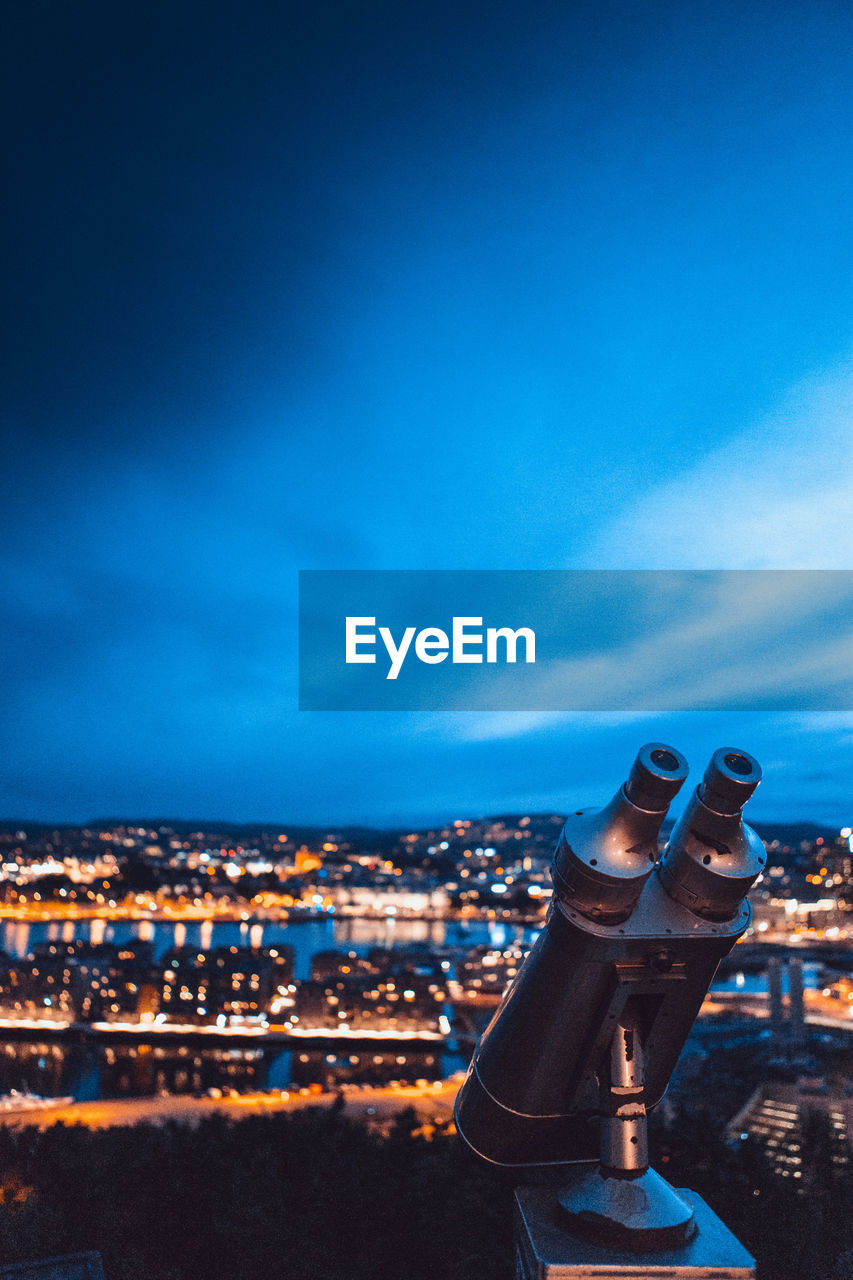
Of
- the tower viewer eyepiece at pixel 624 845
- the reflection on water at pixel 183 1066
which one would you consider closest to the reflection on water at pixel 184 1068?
the reflection on water at pixel 183 1066

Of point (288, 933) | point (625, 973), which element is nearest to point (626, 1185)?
point (625, 973)

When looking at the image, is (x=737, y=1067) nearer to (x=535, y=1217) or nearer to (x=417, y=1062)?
(x=417, y=1062)

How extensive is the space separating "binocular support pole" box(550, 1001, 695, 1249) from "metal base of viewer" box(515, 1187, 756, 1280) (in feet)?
0.05

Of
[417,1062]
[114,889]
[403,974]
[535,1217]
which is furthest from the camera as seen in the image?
[114,889]

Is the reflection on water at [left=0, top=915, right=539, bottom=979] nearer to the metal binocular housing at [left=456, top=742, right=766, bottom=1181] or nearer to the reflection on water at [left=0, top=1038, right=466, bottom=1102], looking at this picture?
the reflection on water at [left=0, top=1038, right=466, bottom=1102]

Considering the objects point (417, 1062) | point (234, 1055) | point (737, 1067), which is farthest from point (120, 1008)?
point (737, 1067)

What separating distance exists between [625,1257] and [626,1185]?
8cm

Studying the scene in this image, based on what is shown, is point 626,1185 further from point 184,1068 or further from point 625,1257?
point 184,1068

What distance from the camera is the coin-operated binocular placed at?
99 centimetres

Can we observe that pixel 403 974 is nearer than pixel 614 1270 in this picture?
No

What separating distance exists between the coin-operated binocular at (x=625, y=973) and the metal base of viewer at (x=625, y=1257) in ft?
0.06

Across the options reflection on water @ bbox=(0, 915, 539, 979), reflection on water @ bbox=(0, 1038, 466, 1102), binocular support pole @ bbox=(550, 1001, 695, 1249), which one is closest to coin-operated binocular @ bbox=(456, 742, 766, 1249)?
binocular support pole @ bbox=(550, 1001, 695, 1249)

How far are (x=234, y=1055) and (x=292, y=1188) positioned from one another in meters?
13.9

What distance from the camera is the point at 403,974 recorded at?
1585cm
